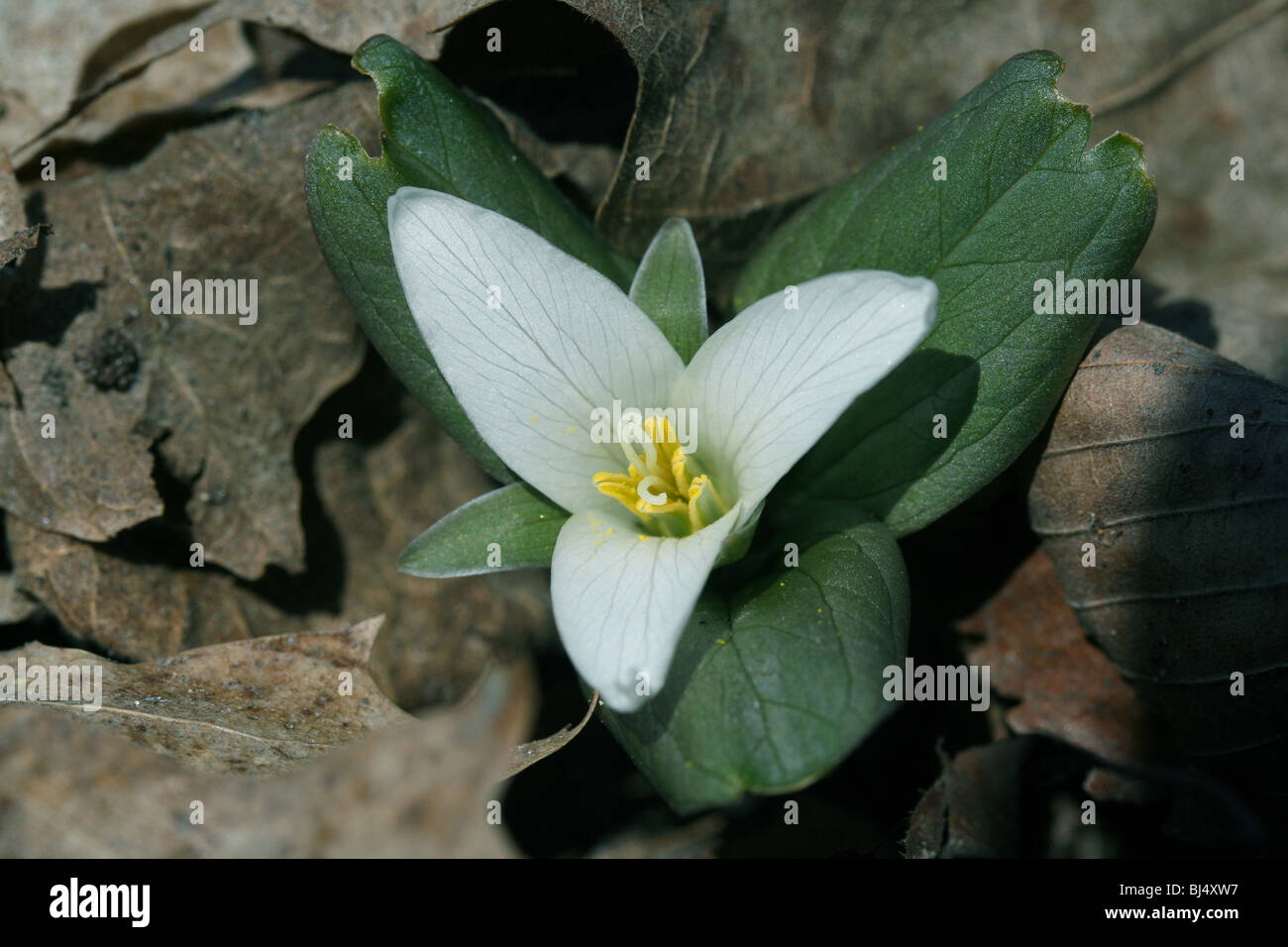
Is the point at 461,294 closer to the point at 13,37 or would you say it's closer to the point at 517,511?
the point at 517,511

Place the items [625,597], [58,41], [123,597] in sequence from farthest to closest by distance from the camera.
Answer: [58,41] → [123,597] → [625,597]

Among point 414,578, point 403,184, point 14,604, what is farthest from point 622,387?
point 14,604

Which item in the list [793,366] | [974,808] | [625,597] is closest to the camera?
[625,597]

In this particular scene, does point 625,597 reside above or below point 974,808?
above

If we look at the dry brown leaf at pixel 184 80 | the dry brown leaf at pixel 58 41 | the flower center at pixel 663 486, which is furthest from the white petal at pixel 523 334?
the dry brown leaf at pixel 58 41

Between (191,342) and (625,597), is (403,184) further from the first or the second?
(625,597)

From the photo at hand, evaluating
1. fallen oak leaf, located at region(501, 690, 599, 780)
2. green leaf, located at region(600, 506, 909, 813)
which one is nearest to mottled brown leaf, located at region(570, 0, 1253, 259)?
green leaf, located at region(600, 506, 909, 813)
